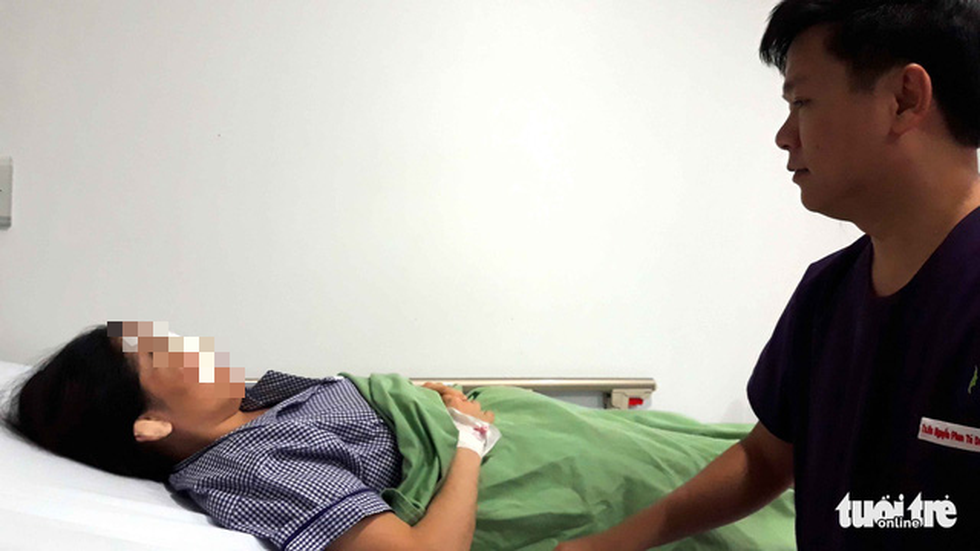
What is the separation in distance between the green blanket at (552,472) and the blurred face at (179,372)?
0.24m

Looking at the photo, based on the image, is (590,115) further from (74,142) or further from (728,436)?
(74,142)

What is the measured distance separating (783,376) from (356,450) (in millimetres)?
643

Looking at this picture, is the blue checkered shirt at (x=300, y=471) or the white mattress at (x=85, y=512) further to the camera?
the blue checkered shirt at (x=300, y=471)

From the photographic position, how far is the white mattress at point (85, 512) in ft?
2.68

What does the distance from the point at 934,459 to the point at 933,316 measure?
0.15 meters

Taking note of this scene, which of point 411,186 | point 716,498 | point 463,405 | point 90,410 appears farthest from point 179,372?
point 716,498

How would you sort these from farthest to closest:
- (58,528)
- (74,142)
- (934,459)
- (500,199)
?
1. (500,199)
2. (74,142)
3. (58,528)
4. (934,459)

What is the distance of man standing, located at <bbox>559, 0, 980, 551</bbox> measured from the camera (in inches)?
28.6

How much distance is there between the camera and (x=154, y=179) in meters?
1.65

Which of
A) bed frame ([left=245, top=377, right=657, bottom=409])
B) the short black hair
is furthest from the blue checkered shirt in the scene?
the short black hair

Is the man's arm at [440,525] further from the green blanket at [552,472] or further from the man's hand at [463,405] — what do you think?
the man's hand at [463,405]

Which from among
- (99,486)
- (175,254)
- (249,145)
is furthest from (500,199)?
(99,486)

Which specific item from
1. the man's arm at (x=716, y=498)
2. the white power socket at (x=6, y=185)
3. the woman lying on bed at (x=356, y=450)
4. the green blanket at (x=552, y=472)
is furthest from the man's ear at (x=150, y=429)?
the white power socket at (x=6, y=185)

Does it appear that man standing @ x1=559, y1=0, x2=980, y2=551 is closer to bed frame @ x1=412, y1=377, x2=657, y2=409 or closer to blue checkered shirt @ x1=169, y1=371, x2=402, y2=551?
blue checkered shirt @ x1=169, y1=371, x2=402, y2=551
